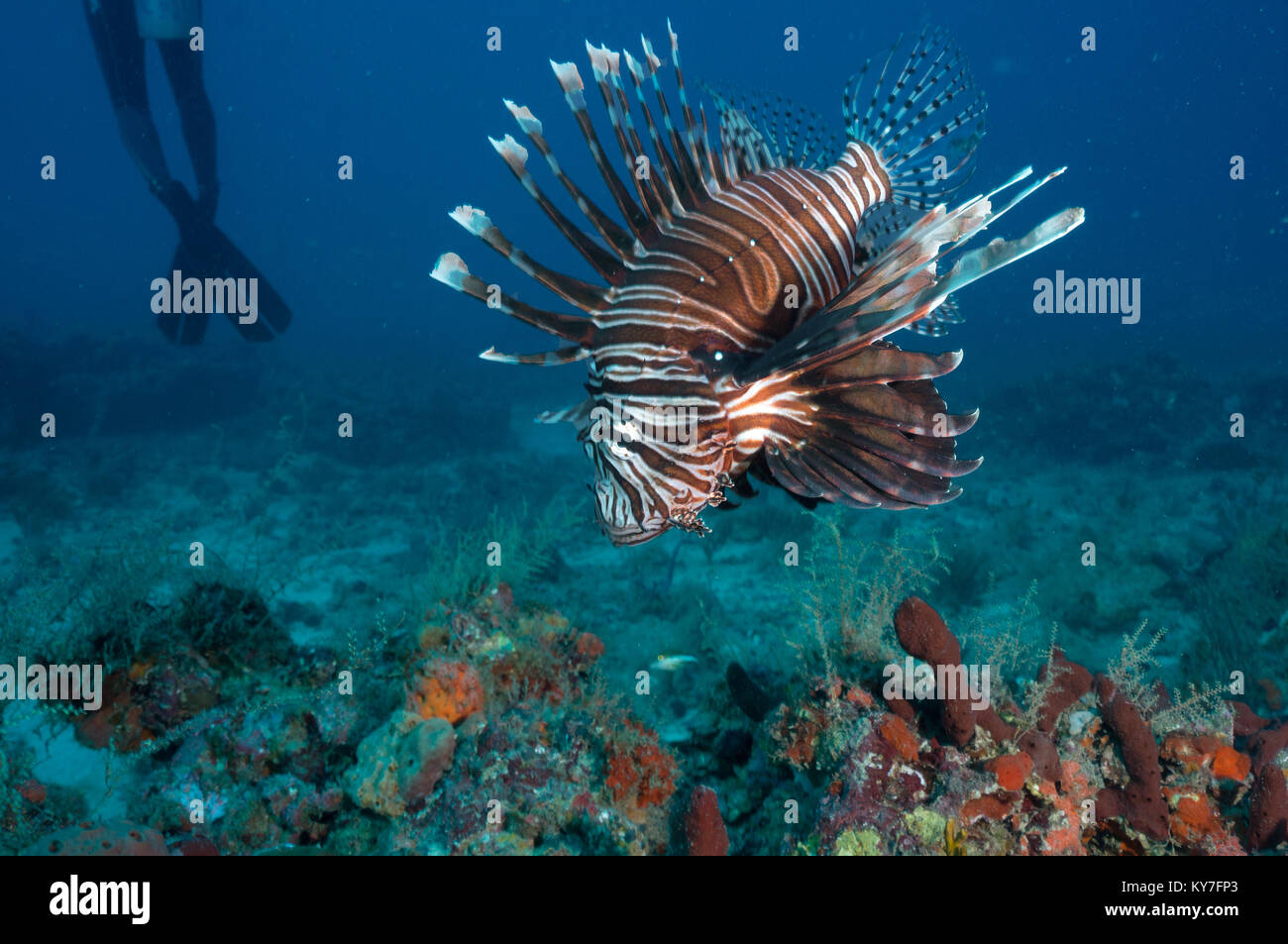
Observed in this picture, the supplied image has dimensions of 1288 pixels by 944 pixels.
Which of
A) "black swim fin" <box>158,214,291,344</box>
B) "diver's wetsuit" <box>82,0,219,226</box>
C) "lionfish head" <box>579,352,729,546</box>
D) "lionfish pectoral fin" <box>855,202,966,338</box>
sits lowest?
"lionfish head" <box>579,352,729,546</box>

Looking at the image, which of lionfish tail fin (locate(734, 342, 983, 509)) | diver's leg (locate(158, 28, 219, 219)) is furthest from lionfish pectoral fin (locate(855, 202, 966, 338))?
diver's leg (locate(158, 28, 219, 219))

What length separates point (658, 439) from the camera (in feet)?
9.09

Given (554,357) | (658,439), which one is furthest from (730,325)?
(554,357)

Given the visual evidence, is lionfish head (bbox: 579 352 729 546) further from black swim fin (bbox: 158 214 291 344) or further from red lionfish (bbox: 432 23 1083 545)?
black swim fin (bbox: 158 214 291 344)

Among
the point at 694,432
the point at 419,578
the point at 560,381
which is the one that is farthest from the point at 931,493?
the point at 560,381

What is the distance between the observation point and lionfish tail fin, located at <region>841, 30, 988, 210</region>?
4.77 meters

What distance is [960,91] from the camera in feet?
15.9

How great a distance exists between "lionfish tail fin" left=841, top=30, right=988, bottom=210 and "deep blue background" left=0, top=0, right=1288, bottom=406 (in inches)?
828

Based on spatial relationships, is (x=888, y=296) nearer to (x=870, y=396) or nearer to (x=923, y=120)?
(x=870, y=396)

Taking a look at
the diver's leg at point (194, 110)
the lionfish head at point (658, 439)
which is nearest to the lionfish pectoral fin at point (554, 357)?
the lionfish head at point (658, 439)

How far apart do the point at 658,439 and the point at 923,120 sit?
383 centimetres

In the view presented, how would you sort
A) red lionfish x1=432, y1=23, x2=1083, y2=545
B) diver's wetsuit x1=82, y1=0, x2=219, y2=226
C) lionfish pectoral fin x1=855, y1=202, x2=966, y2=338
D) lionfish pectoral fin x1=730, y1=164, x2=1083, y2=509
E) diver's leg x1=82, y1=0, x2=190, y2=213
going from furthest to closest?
diver's leg x1=82, y1=0, x2=190, y2=213
diver's wetsuit x1=82, y1=0, x2=219, y2=226
lionfish pectoral fin x1=855, y1=202, x2=966, y2=338
red lionfish x1=432, y1=23, x2=1083, y2=545
lionfish pectoral fin x1=730, y1=164, x2=1083, y2=509

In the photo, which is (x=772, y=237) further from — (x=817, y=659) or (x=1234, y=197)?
(x=1234, y=197)

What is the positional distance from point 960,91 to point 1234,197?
453 ft
